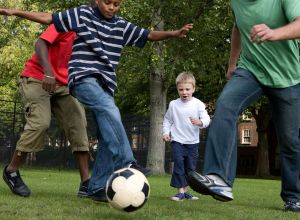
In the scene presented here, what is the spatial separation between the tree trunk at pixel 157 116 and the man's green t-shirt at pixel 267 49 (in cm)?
1450

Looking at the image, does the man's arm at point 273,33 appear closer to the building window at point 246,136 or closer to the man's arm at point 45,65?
the man's arm at point 45,65

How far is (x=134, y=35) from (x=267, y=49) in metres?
1.37

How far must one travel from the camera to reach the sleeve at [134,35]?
557 centimetres

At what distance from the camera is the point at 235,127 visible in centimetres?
464

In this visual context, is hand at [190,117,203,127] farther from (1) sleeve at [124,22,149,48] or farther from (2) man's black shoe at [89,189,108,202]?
(2) man's black shoe at [89,189,108,202]

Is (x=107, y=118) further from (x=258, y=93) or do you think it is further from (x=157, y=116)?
(x=157, y=116)

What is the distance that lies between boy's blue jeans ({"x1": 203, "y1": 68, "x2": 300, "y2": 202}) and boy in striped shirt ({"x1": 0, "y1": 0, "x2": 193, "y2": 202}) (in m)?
0.75

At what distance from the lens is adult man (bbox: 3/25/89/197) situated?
20.3ft

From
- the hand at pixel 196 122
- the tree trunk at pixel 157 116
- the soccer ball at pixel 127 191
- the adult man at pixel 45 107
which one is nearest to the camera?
the soccer ball at pixel 127 191

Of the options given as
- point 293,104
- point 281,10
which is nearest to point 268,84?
point 293,104

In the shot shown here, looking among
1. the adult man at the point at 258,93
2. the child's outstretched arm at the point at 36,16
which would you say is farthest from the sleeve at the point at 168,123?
the child's outstretched arm at the point at 36,16

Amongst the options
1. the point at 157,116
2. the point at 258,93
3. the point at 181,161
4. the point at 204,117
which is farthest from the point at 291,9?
the point at 157,116

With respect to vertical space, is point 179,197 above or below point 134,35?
below

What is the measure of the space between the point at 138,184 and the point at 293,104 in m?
1.83
